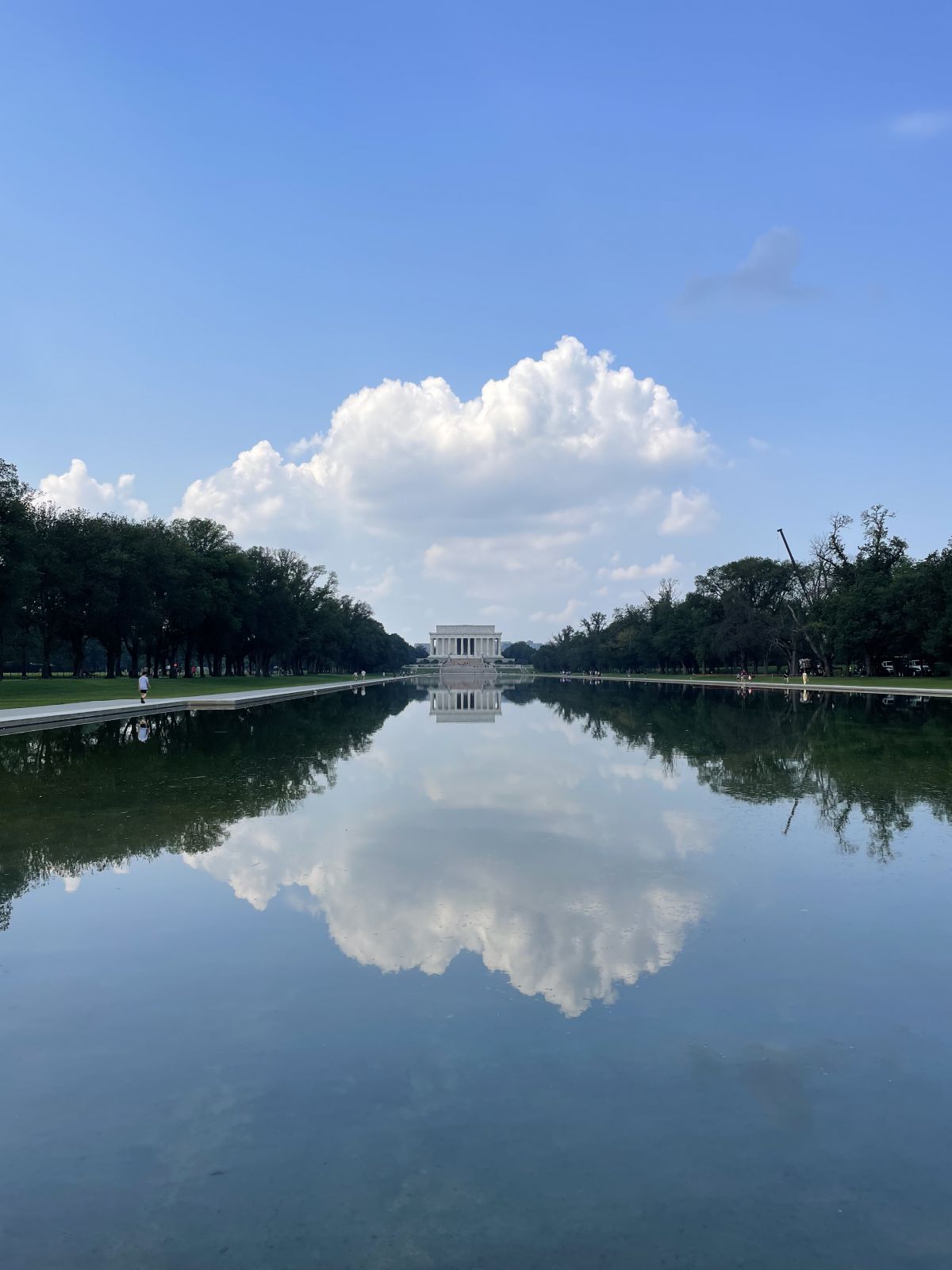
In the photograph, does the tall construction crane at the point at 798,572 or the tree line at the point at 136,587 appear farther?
the tall construction crane at the point at 798,572

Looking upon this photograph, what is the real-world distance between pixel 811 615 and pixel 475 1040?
83.2 m

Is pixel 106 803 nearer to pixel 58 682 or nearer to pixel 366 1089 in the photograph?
pixel 366 1089

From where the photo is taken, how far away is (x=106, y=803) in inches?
550

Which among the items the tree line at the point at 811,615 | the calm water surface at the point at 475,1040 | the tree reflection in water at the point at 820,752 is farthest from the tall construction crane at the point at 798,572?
the calm water surface at the point at 475,1040

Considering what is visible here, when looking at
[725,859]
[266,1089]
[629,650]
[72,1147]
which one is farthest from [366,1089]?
[629,650]

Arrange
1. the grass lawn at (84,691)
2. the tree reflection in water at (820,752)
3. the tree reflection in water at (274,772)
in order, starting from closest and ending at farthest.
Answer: the tree reflection in water at (274,772) → the tree reflection in water at (820,752) → the grass lawn at (84,691)

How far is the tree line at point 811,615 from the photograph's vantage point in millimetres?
66875

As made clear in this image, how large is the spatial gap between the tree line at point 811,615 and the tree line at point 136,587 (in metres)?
44.4

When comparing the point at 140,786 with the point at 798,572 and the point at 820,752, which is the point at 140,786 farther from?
the point at 798,572

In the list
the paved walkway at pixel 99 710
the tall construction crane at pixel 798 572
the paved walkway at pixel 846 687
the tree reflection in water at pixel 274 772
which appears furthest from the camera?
the tall construction crane at pixel 798 572

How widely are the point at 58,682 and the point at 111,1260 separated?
6069 cm

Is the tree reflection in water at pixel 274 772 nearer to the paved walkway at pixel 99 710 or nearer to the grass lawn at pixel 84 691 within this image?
the paved walkway at pixel 99 710

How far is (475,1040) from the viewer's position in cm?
550

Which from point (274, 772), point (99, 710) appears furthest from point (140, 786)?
point (99, 710)
